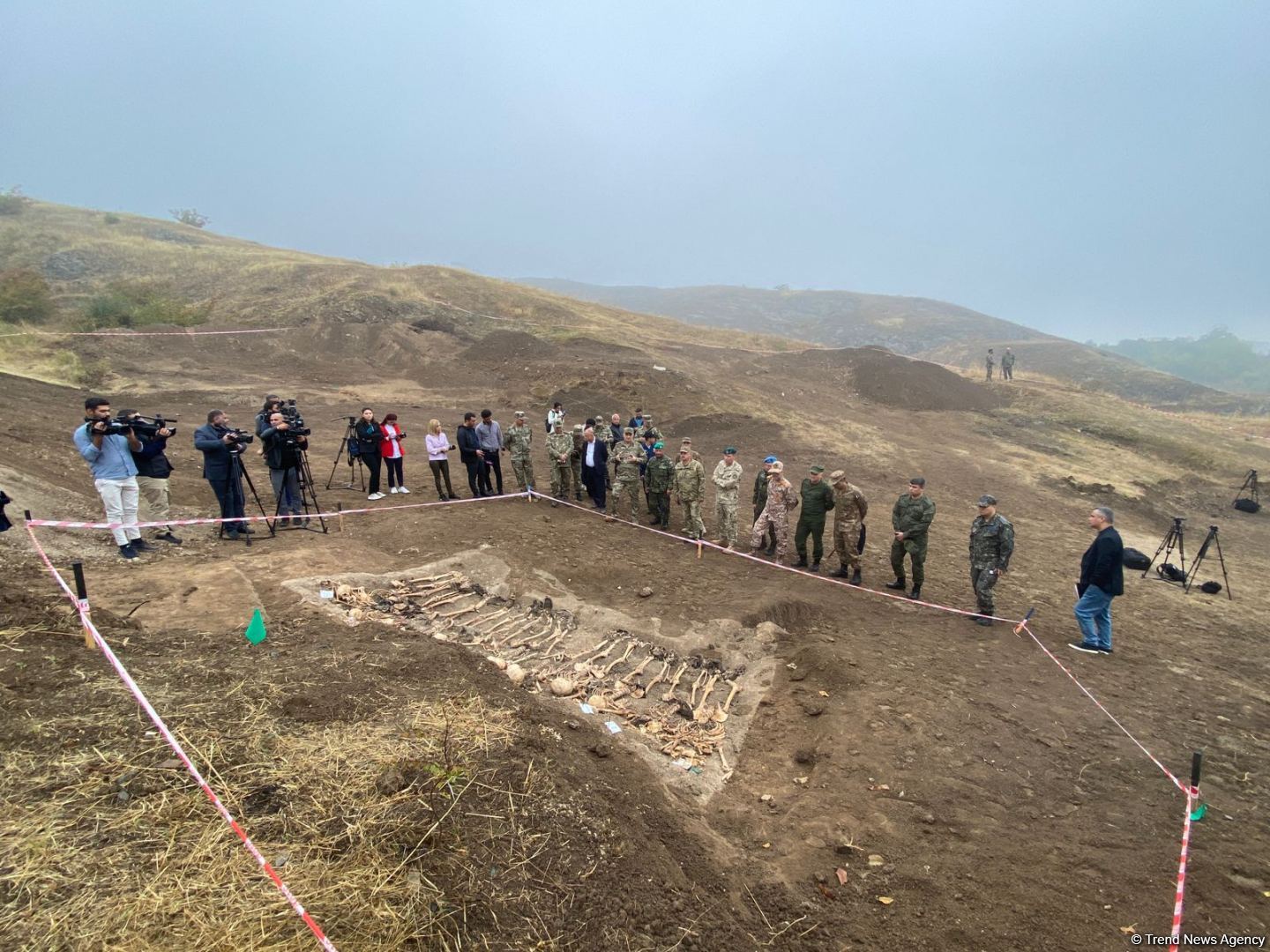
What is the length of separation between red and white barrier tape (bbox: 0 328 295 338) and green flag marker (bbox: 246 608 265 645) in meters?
22.5

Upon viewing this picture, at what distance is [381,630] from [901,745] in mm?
5393

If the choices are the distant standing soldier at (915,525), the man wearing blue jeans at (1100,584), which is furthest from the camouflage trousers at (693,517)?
the man wearing blue jeans at (1100,584)

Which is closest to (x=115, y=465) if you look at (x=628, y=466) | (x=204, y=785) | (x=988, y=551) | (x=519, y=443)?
(x=204, y=785)

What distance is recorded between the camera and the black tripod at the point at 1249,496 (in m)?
17.0

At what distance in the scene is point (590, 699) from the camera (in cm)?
627

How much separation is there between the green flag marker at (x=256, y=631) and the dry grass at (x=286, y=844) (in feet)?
4.50

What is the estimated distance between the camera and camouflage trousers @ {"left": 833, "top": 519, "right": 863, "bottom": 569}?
31.0 feet

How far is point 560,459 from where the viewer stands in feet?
39.2

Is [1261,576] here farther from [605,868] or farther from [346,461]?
[346,461]

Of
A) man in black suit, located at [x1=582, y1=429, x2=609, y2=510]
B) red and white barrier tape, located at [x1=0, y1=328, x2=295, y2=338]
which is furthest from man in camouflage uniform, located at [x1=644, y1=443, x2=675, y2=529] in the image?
red and white barrier tape, located at [x1=0, y1=328, x2=295, y2=338]

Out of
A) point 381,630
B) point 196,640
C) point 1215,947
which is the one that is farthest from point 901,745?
point 196,640

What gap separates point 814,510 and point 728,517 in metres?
1.50

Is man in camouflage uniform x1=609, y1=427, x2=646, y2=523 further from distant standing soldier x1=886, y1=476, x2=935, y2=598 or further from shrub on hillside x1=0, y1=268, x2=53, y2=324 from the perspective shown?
shrub on hillside x1=0, y1=268, x2=53, y2=324

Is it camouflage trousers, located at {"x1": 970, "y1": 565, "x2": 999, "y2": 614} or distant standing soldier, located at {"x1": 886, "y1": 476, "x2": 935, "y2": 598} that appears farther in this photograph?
distant standing soldier, located at {"x1": 886, "y1": 476, "x2": 935, "y2": 598}
